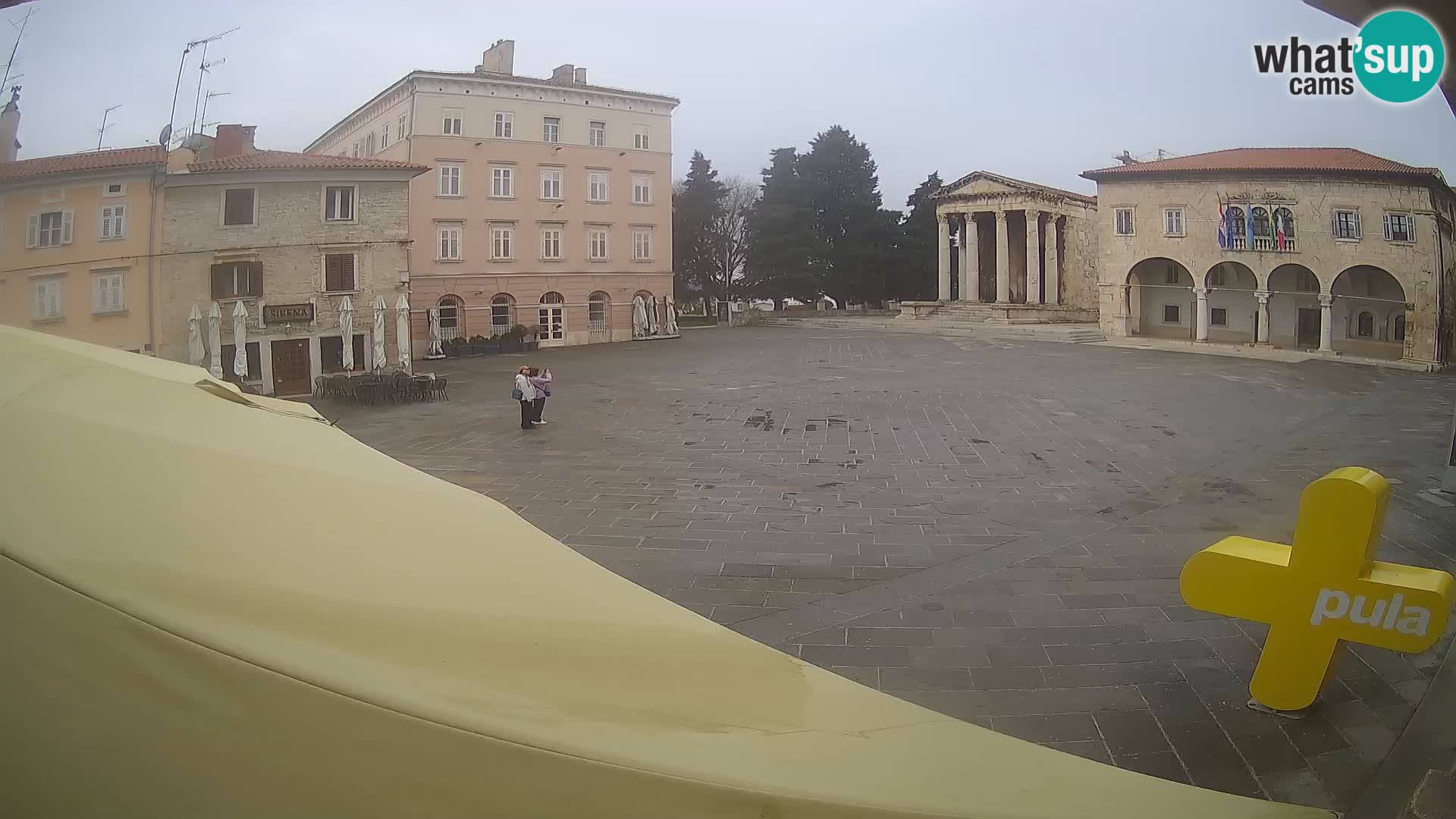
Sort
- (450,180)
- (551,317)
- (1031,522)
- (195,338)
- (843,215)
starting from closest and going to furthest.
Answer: (195,338) < (450,180) < (551,317) < (1031,522) < (843,215)

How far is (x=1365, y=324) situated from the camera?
3.25 metres

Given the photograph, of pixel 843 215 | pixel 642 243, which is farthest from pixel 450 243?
pixel 843 215

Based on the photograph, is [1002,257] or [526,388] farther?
[1002,257]

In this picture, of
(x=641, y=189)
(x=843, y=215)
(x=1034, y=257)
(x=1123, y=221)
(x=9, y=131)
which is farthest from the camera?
(x=1034, y=257)

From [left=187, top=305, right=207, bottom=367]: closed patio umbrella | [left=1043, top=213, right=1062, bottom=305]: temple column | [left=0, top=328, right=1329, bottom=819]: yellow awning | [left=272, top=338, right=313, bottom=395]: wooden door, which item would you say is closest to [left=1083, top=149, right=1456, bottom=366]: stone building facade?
[left=0, top=328, right=1329, bottom=819]: yellow awning

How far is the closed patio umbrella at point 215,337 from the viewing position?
243 centimetres

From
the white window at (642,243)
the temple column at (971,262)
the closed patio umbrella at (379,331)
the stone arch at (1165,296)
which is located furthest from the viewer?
the temple column at (971,262)

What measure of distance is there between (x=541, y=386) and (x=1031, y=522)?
3.16 metres

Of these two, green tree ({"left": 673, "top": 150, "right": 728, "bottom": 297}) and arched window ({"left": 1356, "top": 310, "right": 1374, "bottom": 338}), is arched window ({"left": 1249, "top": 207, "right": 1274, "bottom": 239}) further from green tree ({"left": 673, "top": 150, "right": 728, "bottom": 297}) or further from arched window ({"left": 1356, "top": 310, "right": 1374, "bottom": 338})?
green tree ({"left": 673, "top": 150, "right": 728, "bottom": 297})

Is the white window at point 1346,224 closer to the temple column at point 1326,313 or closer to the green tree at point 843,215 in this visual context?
the temple column at point 1326,313

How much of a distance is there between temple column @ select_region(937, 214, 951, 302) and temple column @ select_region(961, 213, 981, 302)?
24.5 inches

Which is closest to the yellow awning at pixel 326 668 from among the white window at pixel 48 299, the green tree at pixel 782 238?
the white window at pixel 48 299

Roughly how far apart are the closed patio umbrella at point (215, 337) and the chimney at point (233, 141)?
43cm

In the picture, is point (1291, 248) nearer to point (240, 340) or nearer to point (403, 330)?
point (403, 330)
